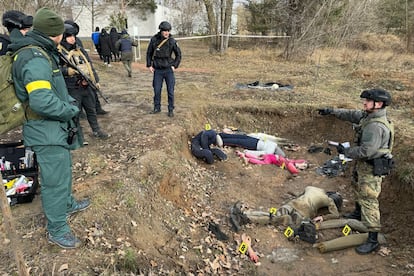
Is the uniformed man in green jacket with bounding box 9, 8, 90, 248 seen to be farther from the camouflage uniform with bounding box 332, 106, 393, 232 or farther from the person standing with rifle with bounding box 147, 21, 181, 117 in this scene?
the person standing with rifle with bounding box 147, 21, 181, 117

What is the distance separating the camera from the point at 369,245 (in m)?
4.52

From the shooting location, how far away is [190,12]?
104ft

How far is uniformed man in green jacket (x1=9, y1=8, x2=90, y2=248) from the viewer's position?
2.81 meters

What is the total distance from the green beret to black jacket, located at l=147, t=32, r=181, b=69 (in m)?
3.97

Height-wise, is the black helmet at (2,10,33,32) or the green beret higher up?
the black helmet at (2,10,33,32)

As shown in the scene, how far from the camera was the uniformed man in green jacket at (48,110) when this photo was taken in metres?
2.81

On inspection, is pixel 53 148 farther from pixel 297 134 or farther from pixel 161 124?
pixel 297 134

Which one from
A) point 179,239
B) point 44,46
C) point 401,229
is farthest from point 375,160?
point 44,46

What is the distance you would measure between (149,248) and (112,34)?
1345 cm

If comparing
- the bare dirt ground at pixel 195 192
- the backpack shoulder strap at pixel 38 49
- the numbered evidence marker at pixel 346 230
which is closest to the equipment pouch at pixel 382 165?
the numbered evidence marker at pixel 346 230

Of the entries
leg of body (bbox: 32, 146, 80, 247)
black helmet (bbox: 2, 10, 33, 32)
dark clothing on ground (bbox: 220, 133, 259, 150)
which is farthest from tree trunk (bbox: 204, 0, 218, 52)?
leg of body (bbox: 32, 146, 80, 247)

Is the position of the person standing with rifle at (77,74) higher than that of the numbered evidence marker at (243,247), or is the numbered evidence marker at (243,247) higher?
the person standing with rifle at (77,74)

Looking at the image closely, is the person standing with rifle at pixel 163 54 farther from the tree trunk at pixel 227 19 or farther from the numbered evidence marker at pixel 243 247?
the tree trunk at pixel 227 19

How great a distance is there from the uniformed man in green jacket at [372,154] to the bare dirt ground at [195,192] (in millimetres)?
495
